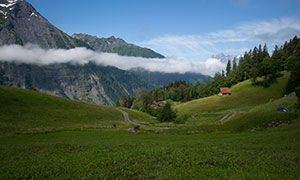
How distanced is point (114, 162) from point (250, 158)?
37.7ft

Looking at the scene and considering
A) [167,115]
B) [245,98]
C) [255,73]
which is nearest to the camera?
[167,115]

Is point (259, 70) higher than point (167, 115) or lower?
higher

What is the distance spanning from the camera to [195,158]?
583 inches

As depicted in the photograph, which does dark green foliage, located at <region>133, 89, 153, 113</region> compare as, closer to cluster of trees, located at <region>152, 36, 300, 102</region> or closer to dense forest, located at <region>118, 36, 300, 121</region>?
dense forest, located at <region>118, 36, 300, 121</region>

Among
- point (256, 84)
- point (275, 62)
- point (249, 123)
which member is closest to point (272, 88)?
point (256, 84)

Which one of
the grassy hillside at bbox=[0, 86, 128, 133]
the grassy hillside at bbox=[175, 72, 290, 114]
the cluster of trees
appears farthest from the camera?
the cluster of trees

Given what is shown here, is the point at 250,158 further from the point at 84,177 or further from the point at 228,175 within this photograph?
the point at 84,177

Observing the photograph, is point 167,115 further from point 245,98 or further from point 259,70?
point 259,70

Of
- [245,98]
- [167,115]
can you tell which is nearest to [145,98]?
[167,115]

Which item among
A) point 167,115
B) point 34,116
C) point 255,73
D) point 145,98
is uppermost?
point 255,73

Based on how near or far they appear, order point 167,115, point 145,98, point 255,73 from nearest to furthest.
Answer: point 167,115 < point 255,73 < point 145,98

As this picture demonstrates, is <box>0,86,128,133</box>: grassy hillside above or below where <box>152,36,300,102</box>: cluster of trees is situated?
below

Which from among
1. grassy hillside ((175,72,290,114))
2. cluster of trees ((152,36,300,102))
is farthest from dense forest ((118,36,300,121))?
grassy hillside ((175,72,290,114))

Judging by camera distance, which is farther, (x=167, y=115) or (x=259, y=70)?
(x=259, y=70)
